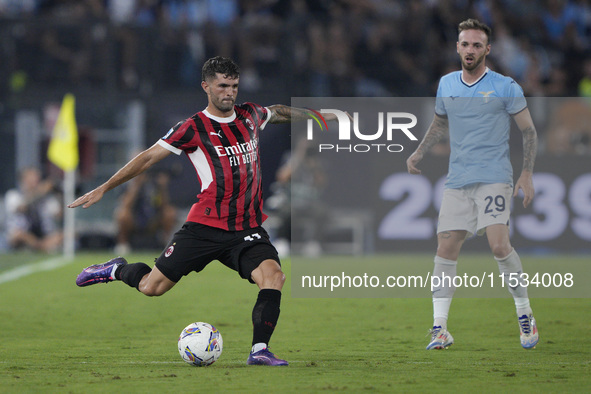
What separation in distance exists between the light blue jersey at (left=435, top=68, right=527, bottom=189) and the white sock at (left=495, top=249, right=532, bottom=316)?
1.89 ft

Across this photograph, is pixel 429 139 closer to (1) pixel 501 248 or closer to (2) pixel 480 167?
(2) pixel 480 167

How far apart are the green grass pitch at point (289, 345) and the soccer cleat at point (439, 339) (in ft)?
0.24

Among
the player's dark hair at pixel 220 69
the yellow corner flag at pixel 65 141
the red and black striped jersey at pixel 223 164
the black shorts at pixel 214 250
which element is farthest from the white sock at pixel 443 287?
the yellow corner flag at pixel 65 141

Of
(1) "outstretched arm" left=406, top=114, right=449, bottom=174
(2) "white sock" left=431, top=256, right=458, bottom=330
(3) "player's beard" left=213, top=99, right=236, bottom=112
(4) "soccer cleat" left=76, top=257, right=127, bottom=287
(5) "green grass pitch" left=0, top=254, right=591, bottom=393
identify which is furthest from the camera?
(1) "outstretched arm" left=406, top=114, right=449, bottom=174

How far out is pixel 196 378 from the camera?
6387 millimetres

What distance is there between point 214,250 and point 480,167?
83.7 inches

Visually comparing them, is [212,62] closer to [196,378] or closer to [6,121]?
[196,378]

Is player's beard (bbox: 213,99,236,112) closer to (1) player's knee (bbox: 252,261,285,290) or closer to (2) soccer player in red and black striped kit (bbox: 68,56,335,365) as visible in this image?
(2) soccer player in red and black striped kit (bbox: 68,56,335,365)

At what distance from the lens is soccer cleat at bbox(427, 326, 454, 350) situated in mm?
7793

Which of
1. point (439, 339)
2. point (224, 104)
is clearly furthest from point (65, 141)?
point (439, 339)

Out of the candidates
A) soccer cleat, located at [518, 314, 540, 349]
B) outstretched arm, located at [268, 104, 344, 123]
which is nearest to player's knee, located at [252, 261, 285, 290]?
outstretched arm, located at [268, 104, 344, 123]

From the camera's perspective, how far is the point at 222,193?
23.8 ft

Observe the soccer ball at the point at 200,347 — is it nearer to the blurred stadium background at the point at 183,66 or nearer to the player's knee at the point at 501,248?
the player's knee at the point at 501,248

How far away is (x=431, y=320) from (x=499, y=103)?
9.04 feet
